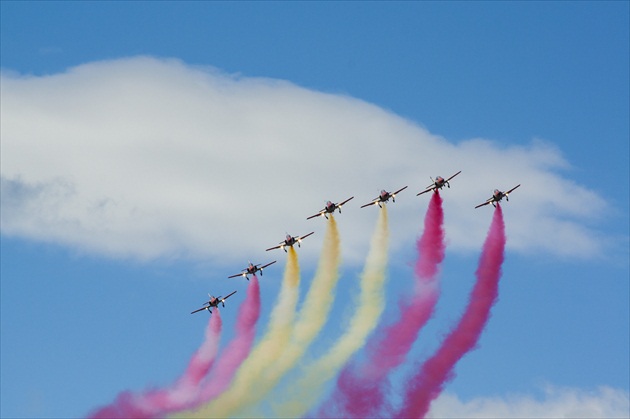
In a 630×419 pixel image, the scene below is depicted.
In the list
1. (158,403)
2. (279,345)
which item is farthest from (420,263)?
(158,403)

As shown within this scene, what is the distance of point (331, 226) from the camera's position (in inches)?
7470

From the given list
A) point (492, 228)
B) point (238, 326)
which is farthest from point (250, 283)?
point (492, 228)

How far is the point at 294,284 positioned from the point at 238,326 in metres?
8.40

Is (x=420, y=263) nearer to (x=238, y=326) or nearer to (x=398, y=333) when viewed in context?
(x=398, y=333)

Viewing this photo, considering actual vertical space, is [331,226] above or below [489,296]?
above

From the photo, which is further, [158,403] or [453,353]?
[158,403]

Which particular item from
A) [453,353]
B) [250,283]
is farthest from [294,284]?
[453,353]

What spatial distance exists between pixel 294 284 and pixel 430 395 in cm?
2095

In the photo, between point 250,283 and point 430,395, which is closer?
point 430,395

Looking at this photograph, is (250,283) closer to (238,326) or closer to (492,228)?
(238,326)

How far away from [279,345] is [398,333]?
48.0 ft

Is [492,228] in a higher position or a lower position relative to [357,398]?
higher

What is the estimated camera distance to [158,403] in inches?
7638

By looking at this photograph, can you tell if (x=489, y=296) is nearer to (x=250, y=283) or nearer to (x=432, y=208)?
(x=432, y=208)
